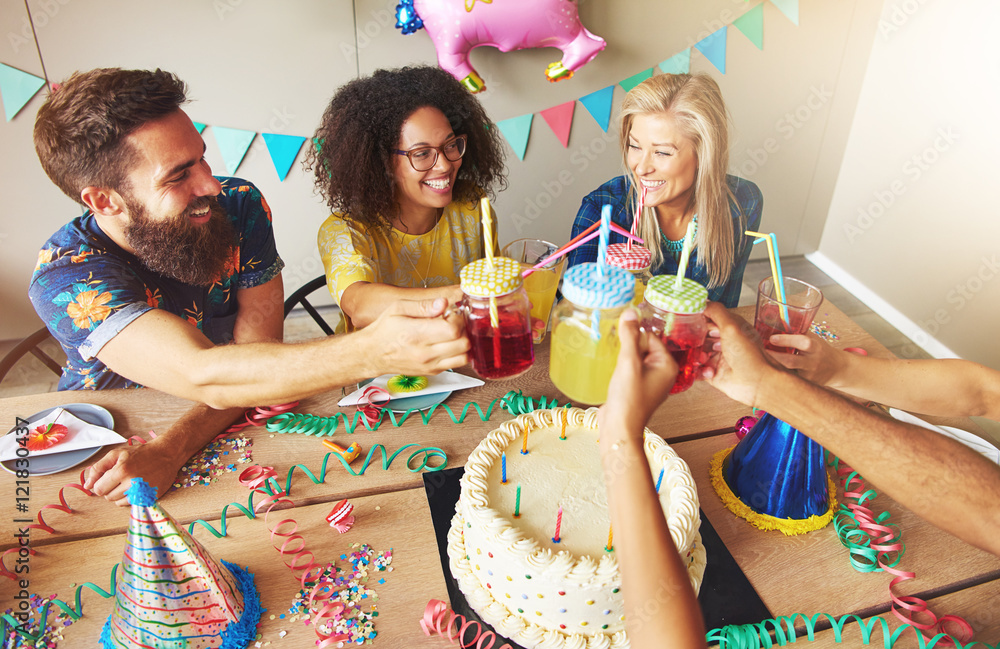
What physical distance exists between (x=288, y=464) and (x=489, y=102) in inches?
87.0

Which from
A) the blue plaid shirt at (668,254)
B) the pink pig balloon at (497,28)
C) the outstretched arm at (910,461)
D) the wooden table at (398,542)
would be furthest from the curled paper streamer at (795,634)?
the pink pig balloon at (497,28)

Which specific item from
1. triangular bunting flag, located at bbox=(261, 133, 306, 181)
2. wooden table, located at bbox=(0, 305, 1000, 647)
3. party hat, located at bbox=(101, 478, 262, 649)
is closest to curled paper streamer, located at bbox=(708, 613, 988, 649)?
wooden table, located at bbox=(0, 305, 1000, 647)

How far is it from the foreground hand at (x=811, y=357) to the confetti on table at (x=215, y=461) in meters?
1.19

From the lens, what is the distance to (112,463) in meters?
1.30

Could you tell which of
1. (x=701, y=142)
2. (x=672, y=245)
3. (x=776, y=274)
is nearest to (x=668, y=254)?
(x=672, y=245)

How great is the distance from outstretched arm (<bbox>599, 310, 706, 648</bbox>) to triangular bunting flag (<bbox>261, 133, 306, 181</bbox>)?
252cm

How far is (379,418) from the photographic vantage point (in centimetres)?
148

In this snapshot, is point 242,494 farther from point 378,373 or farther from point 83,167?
point 83,167

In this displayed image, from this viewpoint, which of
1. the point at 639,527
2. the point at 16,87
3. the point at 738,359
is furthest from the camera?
the point at 16,87

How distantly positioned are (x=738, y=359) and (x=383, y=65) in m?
2.40

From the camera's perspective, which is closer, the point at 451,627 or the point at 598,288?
the point at 598,288

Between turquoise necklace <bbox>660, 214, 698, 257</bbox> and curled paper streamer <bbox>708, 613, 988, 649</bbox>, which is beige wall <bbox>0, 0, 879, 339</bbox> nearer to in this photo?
turquoise necklace <bbox>660, 214, 698, 257</bbox>

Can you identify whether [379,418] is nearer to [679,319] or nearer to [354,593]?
[354,593]

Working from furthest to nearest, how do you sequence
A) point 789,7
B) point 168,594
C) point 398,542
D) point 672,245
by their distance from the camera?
point 789,7 < point 672,245 < point 398,542 < point 168,594
